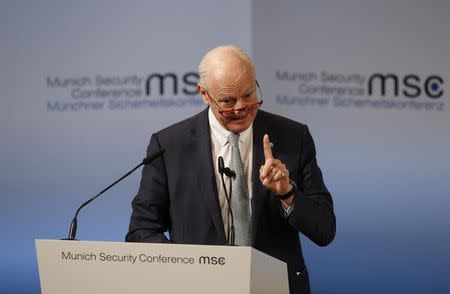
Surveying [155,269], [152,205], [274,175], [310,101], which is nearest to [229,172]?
[274,175]

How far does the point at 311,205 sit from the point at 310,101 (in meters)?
1.88

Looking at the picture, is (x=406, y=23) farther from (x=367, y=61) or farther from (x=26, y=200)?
(x=26, y=200)

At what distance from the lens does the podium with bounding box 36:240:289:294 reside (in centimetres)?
221

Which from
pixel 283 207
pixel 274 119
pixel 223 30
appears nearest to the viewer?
pixel 283 207

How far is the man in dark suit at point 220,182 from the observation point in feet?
9.51

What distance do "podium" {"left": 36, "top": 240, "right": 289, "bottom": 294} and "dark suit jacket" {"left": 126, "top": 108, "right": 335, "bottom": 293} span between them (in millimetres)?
503

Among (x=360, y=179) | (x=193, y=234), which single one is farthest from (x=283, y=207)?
(x=360, y=179)

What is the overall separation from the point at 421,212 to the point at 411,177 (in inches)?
8.4

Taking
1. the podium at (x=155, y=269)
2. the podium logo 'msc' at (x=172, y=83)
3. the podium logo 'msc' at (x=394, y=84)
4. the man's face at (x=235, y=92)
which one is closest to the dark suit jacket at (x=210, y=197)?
the man's face at (x=235, y=92)

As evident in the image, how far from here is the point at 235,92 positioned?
2.89 meters

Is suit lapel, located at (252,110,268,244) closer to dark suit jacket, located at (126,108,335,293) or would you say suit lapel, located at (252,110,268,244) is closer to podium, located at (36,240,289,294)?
dark suit jacket, located at (126,108,335,293)

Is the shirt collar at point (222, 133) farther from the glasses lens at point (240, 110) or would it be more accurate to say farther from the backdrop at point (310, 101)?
the backdrop at point (310, 101)

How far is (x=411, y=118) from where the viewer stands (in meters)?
4.71

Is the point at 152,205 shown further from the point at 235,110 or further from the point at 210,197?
the point at 235,110
